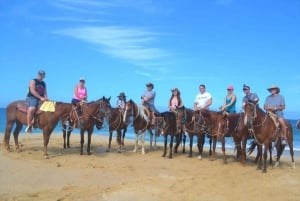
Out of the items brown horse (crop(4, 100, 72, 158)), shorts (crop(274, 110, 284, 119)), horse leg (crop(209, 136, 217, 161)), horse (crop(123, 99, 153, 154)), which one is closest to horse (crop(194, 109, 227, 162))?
horse leg (crop(209, 136, 217, 161))

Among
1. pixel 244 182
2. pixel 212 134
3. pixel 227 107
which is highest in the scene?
pixel 227 107

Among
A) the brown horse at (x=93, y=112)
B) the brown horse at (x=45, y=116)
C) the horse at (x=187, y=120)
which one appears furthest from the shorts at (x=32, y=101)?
the horse at (x=187, y=120)

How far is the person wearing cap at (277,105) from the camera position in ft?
37.8

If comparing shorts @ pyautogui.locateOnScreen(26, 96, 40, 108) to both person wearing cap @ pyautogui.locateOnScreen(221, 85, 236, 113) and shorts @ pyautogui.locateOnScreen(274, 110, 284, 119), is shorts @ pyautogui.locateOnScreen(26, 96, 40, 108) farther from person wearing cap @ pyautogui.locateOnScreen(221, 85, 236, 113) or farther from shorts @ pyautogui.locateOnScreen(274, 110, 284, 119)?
shorts @ pyautogui.locateOnScreen(274, 110, 284, 119)

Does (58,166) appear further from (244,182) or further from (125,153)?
(244,182)

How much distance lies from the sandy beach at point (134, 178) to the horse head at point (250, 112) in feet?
4.91

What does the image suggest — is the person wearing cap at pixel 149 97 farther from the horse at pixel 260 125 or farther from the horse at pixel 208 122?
the horse at pixel 260 125

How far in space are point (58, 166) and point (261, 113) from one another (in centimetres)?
603

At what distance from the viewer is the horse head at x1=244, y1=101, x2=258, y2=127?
10773 mm

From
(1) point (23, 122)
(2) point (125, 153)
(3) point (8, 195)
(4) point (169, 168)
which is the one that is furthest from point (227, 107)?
(3) point (8, 195)

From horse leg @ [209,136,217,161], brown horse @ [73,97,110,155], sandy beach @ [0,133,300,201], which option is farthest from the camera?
brown horse @ [73,97,110,155]

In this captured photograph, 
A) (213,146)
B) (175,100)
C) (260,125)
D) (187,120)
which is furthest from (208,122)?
(260,125)

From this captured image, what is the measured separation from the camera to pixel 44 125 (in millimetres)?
12477

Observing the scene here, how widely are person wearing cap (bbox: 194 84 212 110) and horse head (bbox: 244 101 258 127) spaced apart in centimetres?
268
